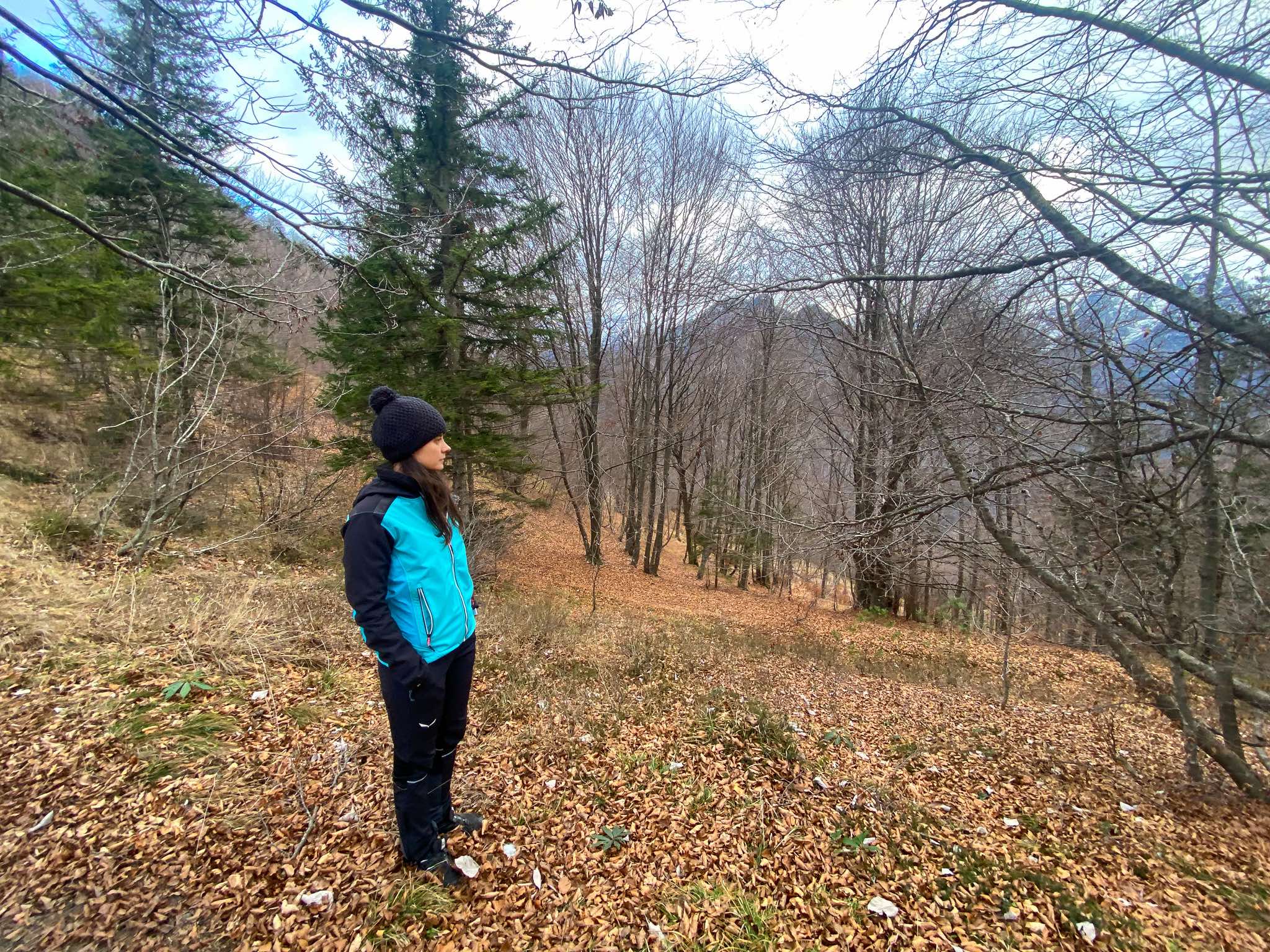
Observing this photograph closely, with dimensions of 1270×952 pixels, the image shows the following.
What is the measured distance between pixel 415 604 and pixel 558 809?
5.68 ft

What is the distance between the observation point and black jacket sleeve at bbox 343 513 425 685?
1.88m

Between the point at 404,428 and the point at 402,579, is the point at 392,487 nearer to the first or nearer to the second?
the point at 404,428

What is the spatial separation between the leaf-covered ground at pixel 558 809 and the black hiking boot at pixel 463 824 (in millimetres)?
72

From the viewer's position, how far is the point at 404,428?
83.5 inches

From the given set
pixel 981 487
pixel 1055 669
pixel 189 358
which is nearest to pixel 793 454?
pixel 1055 669

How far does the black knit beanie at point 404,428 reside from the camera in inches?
83.0

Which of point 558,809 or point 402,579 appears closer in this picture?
point 402,579

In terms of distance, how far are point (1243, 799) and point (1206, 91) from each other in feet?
15.4

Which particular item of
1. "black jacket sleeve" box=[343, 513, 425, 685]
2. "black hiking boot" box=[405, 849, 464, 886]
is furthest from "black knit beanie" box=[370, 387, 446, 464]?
"black hiking boot" box=[405, 849, 464, 886]

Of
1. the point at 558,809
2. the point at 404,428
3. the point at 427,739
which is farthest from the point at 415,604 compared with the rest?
the point at 558,809

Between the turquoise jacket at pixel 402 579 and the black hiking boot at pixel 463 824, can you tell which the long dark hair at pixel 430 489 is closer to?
the turquoise jacket at pixel 402 579

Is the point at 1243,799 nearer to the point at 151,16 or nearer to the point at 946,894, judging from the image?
the point at 946,894

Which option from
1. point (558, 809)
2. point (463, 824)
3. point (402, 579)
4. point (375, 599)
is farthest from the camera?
point (558, 809)

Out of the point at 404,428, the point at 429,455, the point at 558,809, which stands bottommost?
the point at 558,809
